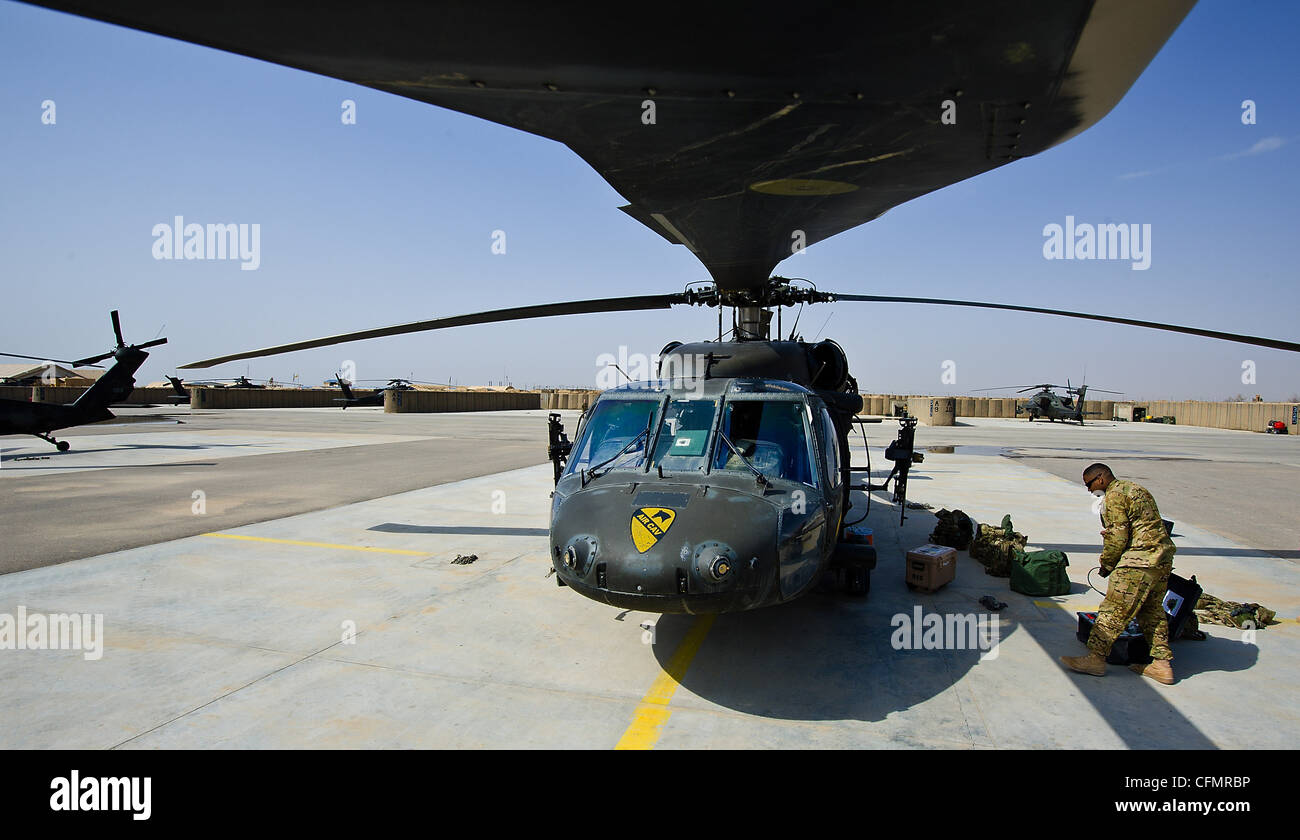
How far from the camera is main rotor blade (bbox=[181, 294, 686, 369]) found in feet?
20.6

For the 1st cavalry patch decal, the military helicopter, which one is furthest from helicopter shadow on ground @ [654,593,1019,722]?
the military helicopter

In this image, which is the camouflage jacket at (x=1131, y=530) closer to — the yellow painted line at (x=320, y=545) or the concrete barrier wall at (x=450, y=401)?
the yellow painted line at (x=320, y=545)

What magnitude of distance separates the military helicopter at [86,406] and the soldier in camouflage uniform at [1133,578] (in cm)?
2061

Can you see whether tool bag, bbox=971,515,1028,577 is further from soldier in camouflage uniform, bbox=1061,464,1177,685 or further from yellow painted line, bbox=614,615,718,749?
yellow painted line, bbox=614,615,718,749

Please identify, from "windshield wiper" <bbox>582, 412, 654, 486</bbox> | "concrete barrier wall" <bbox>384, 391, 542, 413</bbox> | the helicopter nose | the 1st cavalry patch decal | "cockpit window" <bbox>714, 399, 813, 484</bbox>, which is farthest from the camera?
"concrete barrier wall" <bbox>384, 391, 542, 413</bbox>

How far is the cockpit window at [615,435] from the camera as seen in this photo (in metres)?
5.38

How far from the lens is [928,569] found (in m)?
6.36

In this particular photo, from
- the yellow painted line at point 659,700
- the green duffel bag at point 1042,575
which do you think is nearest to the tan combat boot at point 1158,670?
the green duffel bag at point 1042,575

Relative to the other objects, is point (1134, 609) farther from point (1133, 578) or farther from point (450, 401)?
point (450, 401)

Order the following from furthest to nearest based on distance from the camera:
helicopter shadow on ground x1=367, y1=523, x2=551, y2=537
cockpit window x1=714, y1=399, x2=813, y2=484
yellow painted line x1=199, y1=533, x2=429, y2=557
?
1. helicopter shadow on ground x1=367, y1=523, x2=551, y2=537
2. yellow painted line x1=199, y1=533, x2=429, y2=557
3. cockpit window x1=714, y1=399, x2=813, y2=484

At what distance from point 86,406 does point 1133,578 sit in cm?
2390

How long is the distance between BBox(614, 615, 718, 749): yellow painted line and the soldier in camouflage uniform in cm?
276
